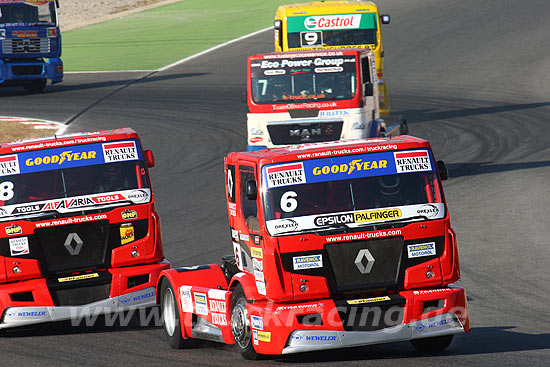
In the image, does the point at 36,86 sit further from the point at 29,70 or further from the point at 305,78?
the point at 305,78

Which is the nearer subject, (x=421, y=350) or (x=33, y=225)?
(x=421, y=350)

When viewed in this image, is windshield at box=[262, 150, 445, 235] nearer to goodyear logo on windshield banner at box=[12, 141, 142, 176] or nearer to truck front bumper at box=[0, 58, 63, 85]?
goodyear logo on windshield banner at box=[12, 141, 142, 176]

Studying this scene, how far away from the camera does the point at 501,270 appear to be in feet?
45.4

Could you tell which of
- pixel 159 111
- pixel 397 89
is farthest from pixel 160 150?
pixel 397 89

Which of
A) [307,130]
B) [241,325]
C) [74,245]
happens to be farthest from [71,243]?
[307,130]

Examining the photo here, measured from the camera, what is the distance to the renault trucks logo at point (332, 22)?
2612cm

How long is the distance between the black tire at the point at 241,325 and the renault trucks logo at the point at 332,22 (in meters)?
16.7

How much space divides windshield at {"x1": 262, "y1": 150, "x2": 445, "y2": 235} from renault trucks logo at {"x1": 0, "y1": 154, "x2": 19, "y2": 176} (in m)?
3.91

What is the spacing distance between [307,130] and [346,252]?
424 inches

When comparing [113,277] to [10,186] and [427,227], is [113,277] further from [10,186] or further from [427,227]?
[427,227]

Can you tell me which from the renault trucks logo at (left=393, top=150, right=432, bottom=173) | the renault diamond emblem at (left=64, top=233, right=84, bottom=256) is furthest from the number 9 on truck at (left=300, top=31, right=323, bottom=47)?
the renault trucks logo at (left=393, top=150, right=432, bottom=173)

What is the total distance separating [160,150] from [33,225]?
14040mm

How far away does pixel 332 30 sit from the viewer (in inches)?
1029

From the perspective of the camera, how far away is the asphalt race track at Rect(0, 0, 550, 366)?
1074 cm
